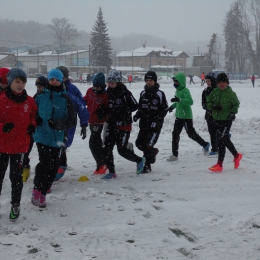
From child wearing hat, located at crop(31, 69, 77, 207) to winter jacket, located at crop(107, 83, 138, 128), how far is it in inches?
56.4

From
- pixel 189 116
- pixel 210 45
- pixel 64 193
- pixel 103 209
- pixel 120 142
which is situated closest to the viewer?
pixel 103 209

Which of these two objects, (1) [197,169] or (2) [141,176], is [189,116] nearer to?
(1) [197,169]

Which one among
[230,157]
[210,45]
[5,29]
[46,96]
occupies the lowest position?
[230,157]

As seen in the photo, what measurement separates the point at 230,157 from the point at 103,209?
4.43 metres

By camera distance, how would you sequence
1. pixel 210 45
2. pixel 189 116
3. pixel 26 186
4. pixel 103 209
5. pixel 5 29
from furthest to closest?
pixel 5 29, pixel 210 45, pixel 189 116, pixel 26 186, pixel 103 209

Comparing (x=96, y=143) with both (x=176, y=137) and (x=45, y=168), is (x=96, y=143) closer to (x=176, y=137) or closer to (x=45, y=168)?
(x=45, y=168)

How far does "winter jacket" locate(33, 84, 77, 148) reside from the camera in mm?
5250

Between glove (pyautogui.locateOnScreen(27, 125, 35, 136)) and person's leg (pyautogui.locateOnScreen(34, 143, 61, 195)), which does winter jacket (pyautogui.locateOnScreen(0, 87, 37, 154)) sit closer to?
glove (pyautogui.locateOnScreen(27, 125, 35, 136))

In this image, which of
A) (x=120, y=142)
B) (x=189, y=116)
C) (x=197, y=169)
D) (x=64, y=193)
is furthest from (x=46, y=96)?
(x=189, y=116)

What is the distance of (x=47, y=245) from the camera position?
3.88 metres

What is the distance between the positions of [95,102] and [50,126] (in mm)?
1729

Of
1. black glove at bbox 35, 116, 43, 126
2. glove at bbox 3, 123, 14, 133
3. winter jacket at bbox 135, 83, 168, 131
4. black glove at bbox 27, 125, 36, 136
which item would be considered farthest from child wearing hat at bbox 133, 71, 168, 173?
glove at bbox 3, 123, 14, 133

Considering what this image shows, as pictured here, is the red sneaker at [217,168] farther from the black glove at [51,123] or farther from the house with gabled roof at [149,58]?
the house with gabled roof at [149,58]

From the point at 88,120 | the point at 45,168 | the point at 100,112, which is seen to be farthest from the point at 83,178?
the point at 45,168
